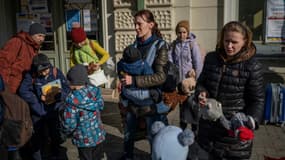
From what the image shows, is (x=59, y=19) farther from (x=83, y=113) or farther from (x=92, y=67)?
(x=83, y=113)

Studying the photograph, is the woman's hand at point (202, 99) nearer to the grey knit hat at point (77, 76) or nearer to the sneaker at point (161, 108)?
the sneaker at point (161, 108)

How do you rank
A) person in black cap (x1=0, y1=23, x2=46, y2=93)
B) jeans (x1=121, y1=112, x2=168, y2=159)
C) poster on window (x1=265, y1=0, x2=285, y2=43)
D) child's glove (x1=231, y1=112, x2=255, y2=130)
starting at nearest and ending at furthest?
child's glove (x1=231, y1=112, x2=255, y2=130) < jeans (x1=121, y1=112, x2=168, y2=159) < person in black cap (x1=0, y1=23, x2=46, y2=93) < poster on window (x1=265, y1=0, x2=285, y2=43)

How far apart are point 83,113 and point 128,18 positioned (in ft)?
12.5

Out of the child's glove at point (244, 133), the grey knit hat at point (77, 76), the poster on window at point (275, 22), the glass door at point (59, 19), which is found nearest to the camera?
the child's glove at point (244, 133)

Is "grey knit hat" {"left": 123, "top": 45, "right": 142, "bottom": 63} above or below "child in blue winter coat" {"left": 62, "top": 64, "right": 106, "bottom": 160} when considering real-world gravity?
above

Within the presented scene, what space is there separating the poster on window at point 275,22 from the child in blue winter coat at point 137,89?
3934 millimetres

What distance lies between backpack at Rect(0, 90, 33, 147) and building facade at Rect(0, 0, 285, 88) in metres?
3.32

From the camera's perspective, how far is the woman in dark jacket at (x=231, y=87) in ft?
8.11

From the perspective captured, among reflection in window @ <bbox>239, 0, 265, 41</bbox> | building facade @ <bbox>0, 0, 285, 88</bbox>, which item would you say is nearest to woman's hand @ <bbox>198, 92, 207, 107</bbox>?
building facade @ <bbox>0, 0, 285, 88</bbox>

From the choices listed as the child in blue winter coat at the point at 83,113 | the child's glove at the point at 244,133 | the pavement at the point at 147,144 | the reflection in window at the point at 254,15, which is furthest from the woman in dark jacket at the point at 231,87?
the reflection in window at the point at 254,15

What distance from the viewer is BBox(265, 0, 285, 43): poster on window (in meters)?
6.39

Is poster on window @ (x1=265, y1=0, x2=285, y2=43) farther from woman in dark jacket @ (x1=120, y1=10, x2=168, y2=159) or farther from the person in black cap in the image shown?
the person in black cap

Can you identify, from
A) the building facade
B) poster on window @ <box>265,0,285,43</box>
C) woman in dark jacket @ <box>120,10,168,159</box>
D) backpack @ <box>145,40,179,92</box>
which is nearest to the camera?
woman in dark jacket @ <box>120,10,168,159</box>

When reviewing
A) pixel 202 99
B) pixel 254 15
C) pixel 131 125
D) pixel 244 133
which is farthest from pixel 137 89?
pixel 254 15
